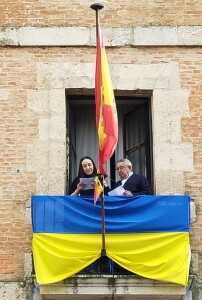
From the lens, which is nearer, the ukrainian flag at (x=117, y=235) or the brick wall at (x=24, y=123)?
the ukrainian flag at (x=117, y=235)

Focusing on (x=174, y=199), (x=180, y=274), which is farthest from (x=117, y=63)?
(x=180, y=274)

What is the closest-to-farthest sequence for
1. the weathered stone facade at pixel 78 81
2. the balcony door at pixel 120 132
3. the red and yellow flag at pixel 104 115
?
the red and yellow flag at pixel 104 115
the weathered stone facade at pixel 78 81
the balcony door at pixel 120 132

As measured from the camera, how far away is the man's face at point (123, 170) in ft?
36.9

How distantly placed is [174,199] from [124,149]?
169 centimetres

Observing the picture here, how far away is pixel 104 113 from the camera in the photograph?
34.5 feet

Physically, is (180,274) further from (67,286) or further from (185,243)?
(67,286)

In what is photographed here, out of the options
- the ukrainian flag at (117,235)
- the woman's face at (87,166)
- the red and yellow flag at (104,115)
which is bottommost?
the ukrainian flag at (117,235)

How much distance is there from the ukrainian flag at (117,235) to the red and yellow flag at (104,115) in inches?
18.9

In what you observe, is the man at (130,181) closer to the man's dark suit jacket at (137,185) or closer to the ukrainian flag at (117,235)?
the man's dark suit jacket at (137,185)

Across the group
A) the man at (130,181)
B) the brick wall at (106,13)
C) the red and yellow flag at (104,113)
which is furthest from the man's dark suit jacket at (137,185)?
the brick wall at (106,13)

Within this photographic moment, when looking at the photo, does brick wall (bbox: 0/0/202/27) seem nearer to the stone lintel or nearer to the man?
the man

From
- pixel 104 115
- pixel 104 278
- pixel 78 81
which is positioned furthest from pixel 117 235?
pixel 78 81

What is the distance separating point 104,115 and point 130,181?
Result: 4.01 feet

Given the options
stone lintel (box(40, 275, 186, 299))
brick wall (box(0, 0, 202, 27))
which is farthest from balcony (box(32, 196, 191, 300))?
brick wall (box(0, 0, 202, 27))
